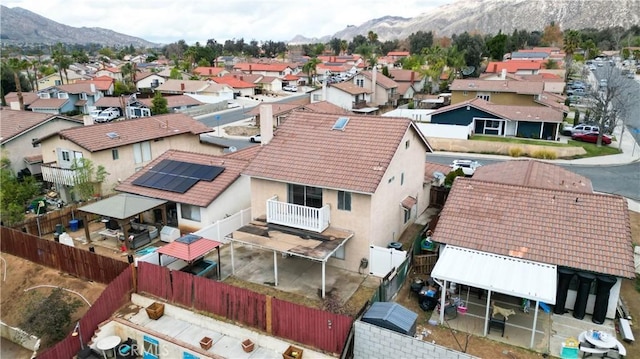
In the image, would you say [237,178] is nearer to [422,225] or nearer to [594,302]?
[422,225]

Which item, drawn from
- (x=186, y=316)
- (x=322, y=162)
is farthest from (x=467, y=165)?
(x=186, y=316)

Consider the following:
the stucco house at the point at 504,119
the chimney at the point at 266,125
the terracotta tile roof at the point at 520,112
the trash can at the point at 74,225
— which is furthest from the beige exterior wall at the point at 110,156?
the terracotta tile roof at the point at 520,112

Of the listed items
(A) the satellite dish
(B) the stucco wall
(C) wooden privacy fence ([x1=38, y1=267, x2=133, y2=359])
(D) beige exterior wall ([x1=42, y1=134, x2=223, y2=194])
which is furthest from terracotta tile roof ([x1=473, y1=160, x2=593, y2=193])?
(A) the satellite dish

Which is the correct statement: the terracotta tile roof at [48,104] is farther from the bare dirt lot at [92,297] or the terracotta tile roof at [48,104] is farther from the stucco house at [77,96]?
the bare dirt lot at [92,297]

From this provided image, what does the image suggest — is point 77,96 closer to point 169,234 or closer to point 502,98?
point 169,234

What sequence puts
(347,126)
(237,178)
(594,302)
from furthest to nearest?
(237,178), (347,126), (594,302)

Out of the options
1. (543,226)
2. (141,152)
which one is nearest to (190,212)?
(141,152)
